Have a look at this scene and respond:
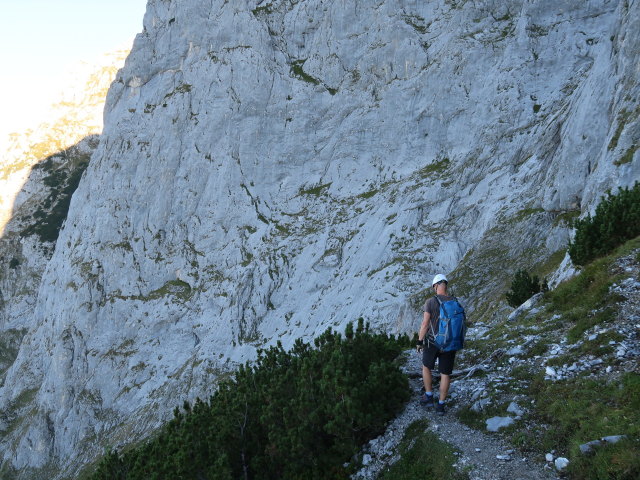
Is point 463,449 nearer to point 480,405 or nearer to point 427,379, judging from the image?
point 480,405

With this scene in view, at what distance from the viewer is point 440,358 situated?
10.0m

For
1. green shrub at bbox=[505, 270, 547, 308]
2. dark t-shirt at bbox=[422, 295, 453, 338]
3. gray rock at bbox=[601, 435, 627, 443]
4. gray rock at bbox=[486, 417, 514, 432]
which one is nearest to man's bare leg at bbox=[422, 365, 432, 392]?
dark t-shirt at bbox=[422, 295, 453, 338]

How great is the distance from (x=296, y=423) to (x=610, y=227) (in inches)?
460

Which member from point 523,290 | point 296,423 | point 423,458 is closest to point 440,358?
point 423,458

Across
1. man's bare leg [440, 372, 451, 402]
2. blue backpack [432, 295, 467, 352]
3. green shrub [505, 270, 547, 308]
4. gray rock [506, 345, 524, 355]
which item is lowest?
green shrub [505, 270, 547, 308]

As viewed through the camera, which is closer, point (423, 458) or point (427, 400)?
point (423, 458)

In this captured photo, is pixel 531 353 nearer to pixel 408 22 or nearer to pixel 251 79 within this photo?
pixel 408 22

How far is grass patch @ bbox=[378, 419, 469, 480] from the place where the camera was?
8.41 m

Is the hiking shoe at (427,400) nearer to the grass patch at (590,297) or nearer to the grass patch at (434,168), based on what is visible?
the grass patch at (590,297)

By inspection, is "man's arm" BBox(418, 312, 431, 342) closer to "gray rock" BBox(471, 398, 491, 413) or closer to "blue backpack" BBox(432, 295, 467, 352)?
"blue backpack" BBox(432, 295, 467, 352)

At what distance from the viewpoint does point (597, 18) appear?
174 ft

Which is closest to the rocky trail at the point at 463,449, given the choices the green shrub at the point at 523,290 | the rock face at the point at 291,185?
the green shrub at the point at 523,290

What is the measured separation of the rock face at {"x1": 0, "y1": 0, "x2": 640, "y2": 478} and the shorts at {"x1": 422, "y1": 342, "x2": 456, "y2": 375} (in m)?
22.5

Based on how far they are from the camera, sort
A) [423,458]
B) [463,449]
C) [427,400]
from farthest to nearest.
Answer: [427,400]
[423,458]
[463,449]
